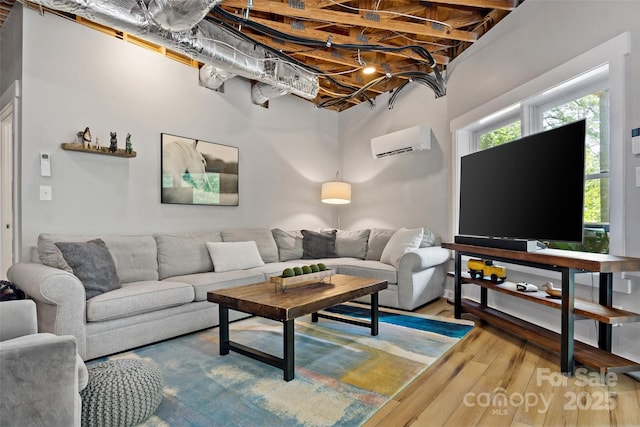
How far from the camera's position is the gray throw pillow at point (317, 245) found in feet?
15.1

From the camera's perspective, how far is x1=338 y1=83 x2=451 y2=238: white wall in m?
4.33

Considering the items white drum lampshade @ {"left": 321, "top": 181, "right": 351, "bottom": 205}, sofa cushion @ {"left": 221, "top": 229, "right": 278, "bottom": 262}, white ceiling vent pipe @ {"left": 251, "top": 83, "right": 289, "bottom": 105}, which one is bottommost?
sofa cushion @ {"left": 221, "top": 229, "right": 278, "bottom": 262}

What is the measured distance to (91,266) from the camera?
2541mm

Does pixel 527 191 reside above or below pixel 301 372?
above

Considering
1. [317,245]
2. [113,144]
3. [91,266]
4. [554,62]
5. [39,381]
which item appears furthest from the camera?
[317,245]

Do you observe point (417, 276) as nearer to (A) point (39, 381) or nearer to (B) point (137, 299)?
(B) point (137, 299)

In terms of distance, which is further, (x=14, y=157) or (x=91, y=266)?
(x=14, y=157)

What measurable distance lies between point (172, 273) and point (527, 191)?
315cm

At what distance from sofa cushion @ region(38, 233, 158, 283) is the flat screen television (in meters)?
2.89

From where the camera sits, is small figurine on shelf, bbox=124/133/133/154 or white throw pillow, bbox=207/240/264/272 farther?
white throw pillow, bbox=207/240/264/272

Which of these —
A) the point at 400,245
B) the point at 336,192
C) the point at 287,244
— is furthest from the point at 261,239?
the point at 400,245

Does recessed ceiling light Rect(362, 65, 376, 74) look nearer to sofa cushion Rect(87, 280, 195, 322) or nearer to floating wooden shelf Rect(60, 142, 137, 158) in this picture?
floating wooden shelf Rect(60, 142, 137, 158)

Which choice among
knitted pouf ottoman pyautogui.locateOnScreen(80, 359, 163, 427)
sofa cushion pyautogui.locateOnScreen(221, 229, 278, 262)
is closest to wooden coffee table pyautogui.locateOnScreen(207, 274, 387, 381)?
knitted pouf ottoman pyautogui.locateOnScreen(80, 359, 163, 427)

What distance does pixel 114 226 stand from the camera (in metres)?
3.39
